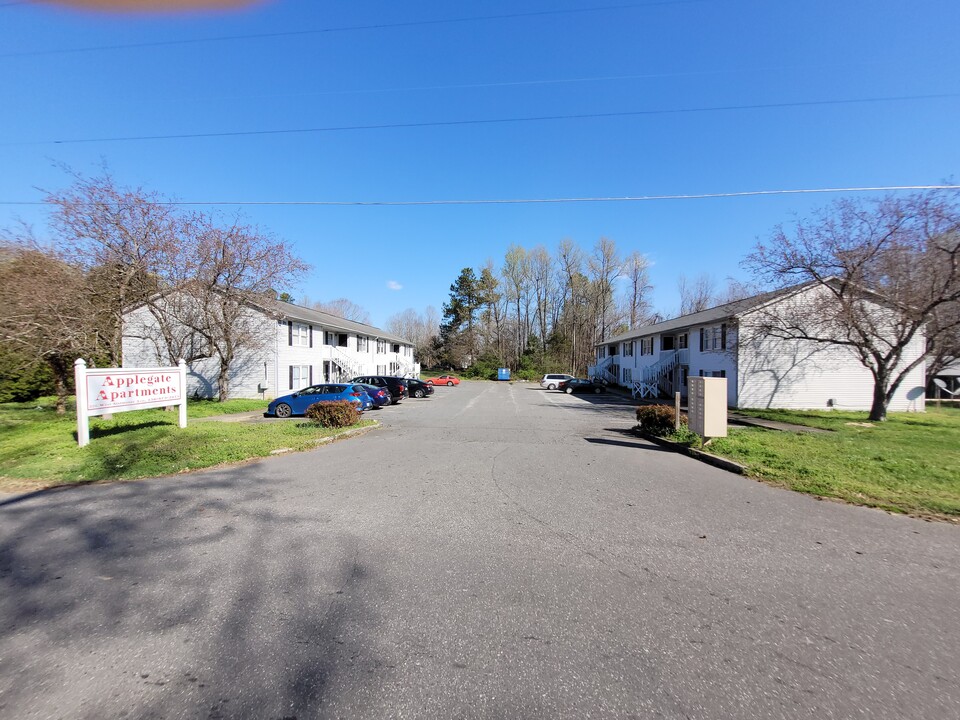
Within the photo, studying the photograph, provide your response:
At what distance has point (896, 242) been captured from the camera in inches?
695

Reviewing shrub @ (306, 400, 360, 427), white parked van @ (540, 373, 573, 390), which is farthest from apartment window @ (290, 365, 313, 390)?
white parked van @ (540, 373, 573, 390)

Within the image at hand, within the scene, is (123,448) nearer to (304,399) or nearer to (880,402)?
(304,399)

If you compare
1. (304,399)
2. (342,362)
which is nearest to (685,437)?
(304,399)

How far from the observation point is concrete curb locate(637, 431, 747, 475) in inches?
345

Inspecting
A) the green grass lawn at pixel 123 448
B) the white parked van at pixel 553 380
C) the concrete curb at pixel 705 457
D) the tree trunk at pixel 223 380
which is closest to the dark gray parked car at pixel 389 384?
the tree trunk at pixel 223 380

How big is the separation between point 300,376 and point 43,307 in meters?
13.5

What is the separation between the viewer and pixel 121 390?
10.5m

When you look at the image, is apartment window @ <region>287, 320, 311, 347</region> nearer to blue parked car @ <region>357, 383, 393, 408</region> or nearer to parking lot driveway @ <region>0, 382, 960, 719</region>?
blue parked car @ <region>357, 383, 393, 408</region>

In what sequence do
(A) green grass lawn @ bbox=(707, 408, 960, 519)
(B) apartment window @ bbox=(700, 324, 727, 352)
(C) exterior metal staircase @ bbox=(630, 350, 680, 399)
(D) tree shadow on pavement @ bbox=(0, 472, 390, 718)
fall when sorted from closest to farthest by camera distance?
1. (D) tree shadow on pavement @ bbox=(0, 472, 390, 718)
2. (A) green grass lawn @ bbox=(707, 408, 960, 519)
3. (B) apartment window @ bbox=(700, 324, 727, 352)
4. (C) exterior metal staircase @ bbox=(630, 350, 680, 399)

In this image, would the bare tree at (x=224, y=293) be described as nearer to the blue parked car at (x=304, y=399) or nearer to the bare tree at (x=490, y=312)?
the blue parked car at (x=304, y=399)

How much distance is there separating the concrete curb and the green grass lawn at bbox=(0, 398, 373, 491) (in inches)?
344

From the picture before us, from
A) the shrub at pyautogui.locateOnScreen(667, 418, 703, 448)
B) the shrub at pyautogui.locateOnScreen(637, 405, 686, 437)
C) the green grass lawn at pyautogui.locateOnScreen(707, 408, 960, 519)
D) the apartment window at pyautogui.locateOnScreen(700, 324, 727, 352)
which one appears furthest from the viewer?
the apartment window at pyautogui.locateOnScreen(700, 324, 727, 352)

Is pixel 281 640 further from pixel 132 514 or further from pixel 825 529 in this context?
pixel 825 529

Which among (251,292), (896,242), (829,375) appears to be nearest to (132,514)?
(251,292)
